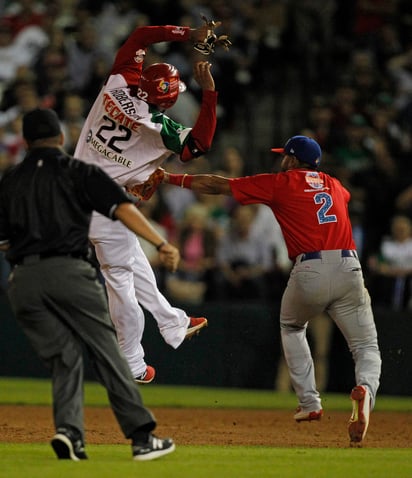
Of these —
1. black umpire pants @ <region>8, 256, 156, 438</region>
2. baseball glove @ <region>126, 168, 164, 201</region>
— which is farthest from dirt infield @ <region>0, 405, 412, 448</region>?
black umpire pants @ <region>8, 256, 156, 438</region>

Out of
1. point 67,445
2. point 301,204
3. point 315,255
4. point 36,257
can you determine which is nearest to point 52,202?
point 36,257

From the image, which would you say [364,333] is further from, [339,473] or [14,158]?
[14,158]

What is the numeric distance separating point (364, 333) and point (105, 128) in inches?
108

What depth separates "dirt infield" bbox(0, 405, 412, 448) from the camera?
33.7 ft

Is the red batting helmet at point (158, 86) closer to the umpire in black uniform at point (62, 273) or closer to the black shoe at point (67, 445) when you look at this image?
the umpire in black uniform at point (62, 273)

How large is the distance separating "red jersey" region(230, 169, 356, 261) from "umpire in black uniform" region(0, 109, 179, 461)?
2.56m

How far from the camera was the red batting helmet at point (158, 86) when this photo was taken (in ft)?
33.0

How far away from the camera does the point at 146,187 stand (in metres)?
10.3

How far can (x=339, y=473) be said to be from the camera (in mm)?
7551

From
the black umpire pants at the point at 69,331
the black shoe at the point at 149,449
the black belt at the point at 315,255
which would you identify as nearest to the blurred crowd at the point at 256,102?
the black belt at the point at 315,255

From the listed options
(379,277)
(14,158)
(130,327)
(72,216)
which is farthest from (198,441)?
(14,158)

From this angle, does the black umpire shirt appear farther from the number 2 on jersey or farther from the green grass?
the number 2 on jersey

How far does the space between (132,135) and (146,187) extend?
0.52 meters

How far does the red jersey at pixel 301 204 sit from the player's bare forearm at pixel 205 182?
95 mm
